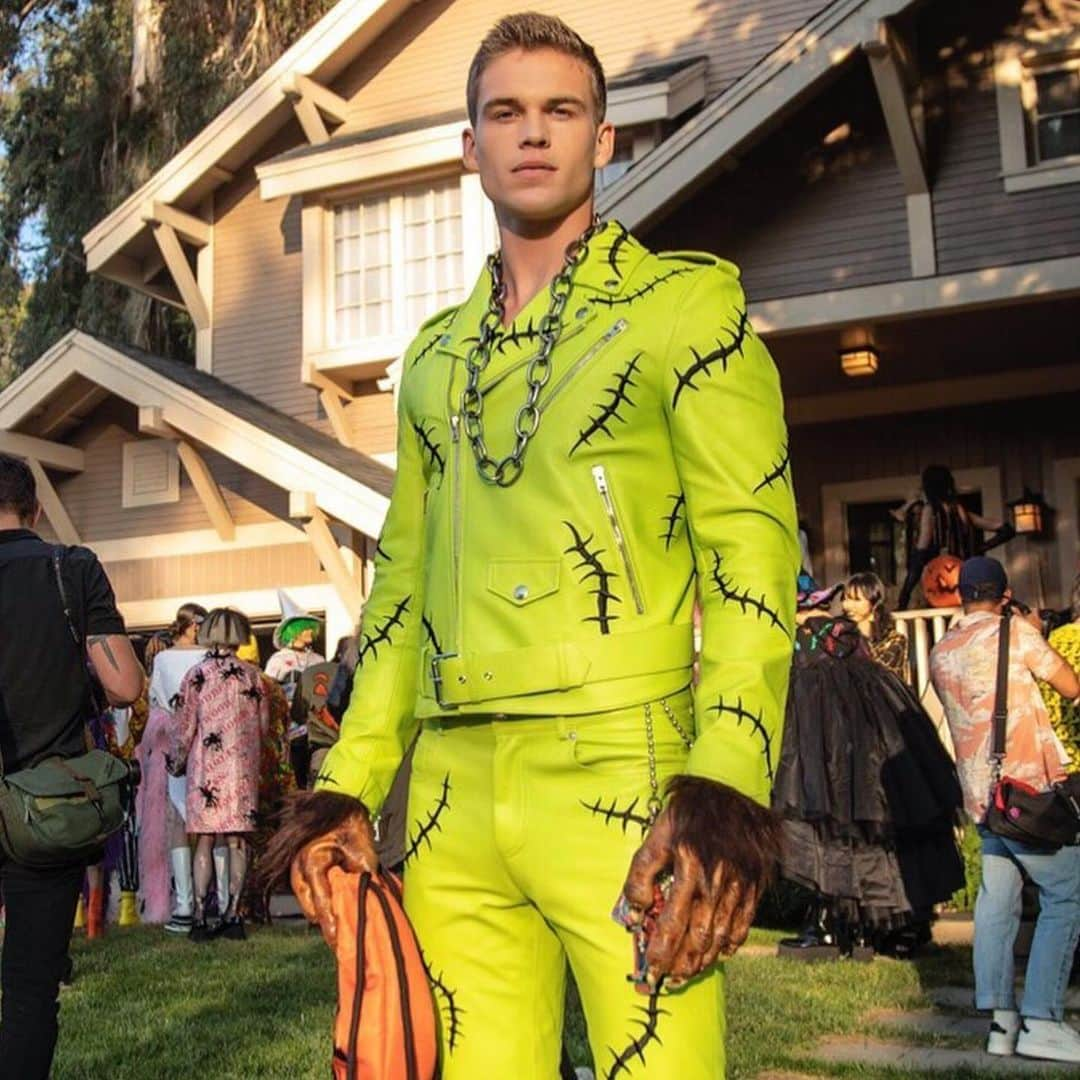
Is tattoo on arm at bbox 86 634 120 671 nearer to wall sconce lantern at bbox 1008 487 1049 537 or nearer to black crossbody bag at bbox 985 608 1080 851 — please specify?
black crossbody bag at bbox 985 608 1080 851

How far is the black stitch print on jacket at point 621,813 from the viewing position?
7.60 ft

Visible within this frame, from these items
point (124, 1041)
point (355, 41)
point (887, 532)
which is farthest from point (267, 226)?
point (124, 1041)

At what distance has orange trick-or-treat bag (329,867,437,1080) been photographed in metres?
2.33

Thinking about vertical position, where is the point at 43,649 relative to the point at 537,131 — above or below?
below

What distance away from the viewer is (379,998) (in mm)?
2344

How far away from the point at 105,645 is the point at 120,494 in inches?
580

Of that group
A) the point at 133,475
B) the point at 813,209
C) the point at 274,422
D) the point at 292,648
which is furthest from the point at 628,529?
the point at 133,475

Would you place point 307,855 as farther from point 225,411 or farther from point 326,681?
point 225,411

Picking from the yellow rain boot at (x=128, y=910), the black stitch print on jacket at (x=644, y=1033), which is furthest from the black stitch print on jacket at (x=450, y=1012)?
the yellow rain boot at (x=128, y=910)

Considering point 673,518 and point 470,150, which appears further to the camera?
point 470,150

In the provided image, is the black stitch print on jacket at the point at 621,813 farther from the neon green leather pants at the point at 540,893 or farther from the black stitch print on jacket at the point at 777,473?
the black stitch print on jacket at the point at 777,473

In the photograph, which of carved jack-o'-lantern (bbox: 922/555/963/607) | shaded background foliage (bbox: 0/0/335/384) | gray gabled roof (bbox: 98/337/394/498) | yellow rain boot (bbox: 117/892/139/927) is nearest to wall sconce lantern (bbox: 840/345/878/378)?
carved jack-o'-lantern (bbox: 922/555/963/607)

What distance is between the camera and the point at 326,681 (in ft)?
39.6

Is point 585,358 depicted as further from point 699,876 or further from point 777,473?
point 699,876
